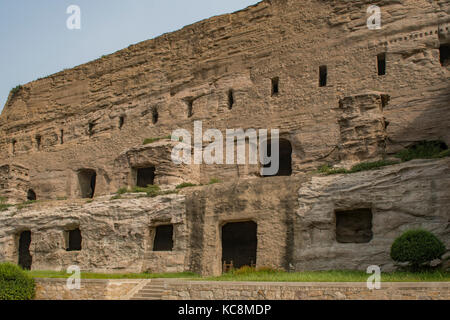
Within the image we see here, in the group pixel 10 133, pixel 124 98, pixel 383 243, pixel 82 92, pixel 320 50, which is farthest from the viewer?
pixel 10 133

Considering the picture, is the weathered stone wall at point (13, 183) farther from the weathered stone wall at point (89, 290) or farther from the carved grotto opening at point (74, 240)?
the weathered stone wall at point (89, 290)

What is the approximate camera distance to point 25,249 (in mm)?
23516

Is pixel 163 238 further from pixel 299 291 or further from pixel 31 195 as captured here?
pixel 31 195

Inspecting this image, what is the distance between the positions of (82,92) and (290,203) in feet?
59.5

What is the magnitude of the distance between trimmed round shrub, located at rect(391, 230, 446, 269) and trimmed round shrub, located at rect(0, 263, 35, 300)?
31.2 feet

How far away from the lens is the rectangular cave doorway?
20.9 metres

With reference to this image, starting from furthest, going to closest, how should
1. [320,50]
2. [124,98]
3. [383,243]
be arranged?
[124,98] → [320,50] → [383,243]

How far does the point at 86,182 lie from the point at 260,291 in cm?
1918

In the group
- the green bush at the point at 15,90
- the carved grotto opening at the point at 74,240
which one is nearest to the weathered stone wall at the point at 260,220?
the carved grotto opening at the point at 74,240

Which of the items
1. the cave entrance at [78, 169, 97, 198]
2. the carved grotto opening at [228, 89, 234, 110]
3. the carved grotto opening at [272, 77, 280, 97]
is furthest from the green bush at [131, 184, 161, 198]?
the cave entrance at [78, 169, 97, 198]

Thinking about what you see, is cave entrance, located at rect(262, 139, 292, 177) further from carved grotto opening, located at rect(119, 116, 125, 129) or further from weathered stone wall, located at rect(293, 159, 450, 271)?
carved grotto opening, located at rect(119, 116, 125, 129)

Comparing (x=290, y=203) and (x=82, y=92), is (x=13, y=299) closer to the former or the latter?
(x=290, y=203)

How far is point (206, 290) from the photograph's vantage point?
1196cm
